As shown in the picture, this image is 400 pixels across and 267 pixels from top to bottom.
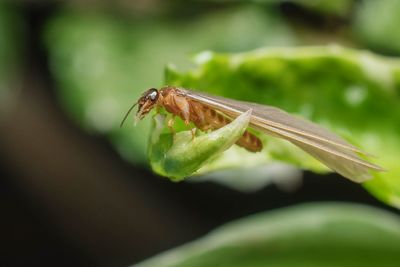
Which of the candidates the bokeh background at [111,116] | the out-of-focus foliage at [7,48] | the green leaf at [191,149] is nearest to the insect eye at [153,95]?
the green leaf at [191,149]

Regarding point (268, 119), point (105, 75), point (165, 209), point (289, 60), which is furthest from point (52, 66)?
point (268, 119)

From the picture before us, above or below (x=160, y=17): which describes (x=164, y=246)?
below

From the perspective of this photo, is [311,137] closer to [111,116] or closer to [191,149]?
[191,149]

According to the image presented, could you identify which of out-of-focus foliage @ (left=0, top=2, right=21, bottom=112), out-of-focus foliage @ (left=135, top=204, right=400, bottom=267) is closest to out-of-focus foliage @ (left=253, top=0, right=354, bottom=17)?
out-of-focus foliage @ (left=0, top=2, right=21, bottom=112)

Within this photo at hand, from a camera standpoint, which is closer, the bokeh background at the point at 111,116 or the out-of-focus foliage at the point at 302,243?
the out-of-focus foliage at the point at 302,243

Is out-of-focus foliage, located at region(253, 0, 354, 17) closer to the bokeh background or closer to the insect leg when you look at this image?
the bokeh background

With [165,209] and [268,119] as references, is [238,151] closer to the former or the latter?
[268,119]

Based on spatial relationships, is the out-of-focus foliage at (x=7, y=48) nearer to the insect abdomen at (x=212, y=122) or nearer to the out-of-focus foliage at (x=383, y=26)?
the out-of-focus foliage at (x=383, y=26)
